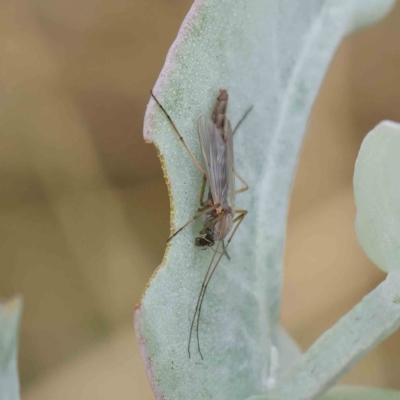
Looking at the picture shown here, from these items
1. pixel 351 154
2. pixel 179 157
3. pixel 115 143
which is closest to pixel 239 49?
pixel 179 157

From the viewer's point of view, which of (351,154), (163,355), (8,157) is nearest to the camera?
(163,355)

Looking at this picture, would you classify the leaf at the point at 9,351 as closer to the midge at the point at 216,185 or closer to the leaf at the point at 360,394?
the midge at the point at 216,185

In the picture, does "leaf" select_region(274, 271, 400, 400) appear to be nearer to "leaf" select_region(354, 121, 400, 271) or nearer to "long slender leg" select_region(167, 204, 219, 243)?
"leaf" select_region(354, 121, 400, 271)

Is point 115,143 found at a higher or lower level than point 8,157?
lower

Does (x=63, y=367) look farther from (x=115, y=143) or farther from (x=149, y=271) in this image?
(x=115, y=143)

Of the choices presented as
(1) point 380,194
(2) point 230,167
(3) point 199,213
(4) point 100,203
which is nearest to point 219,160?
(2) point 230,167

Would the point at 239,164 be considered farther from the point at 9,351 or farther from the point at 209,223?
the point at 9,351

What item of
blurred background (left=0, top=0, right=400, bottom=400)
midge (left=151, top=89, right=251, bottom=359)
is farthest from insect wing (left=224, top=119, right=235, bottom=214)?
blurred background (left=0, top=0, right=400, bottom=400)
